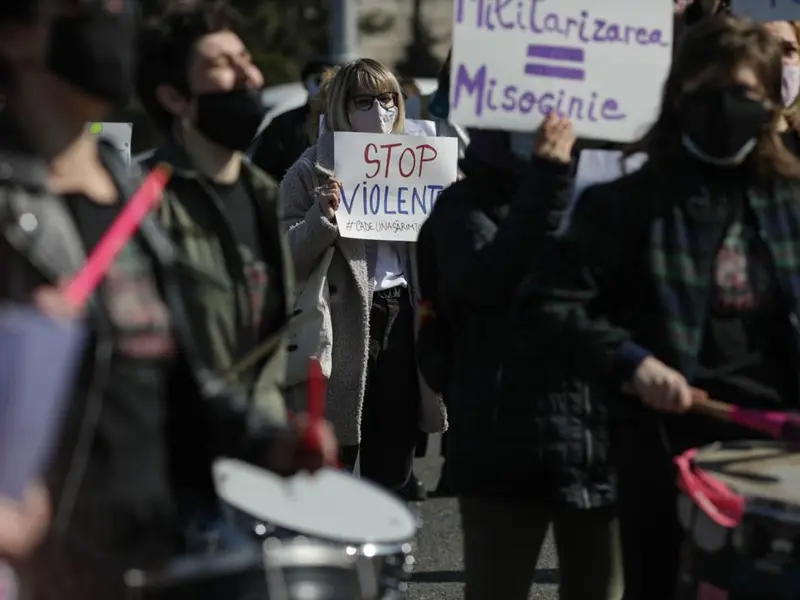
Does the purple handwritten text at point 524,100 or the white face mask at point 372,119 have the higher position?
the purple handwritten text at point 524,100

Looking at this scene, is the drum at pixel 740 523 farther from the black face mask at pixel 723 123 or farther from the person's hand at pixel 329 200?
the person's hand at pixel 329 200

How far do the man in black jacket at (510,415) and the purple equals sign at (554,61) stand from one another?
144 mm

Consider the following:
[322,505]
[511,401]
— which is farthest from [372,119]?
[322,505]

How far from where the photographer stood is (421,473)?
8.48 metres

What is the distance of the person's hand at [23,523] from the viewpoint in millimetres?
2521

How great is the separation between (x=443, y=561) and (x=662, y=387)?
10.9 ft

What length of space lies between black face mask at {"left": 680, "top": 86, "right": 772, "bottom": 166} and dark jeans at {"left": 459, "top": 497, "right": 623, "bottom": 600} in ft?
3.02

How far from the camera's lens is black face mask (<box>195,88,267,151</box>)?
142 inches

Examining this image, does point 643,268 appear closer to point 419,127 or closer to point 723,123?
Answer: point 723,123

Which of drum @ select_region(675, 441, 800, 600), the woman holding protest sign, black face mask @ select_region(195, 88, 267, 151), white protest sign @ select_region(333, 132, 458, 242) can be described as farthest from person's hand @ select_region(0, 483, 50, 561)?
white protest sign @ select_region(333, 132, 458, 242)

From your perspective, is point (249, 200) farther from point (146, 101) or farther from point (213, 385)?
point (213, 385)

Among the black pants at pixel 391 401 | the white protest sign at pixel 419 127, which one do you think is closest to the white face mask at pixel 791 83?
the black pants at pixel 391 401

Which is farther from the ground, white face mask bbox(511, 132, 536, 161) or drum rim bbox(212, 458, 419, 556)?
white face mask bbox(511, 132, 536, 161)

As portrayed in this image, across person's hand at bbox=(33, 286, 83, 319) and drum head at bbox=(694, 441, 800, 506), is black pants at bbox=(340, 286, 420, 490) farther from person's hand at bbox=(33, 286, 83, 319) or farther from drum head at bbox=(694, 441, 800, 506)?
person's hand at bbox=(33, 286, 83, 319)
